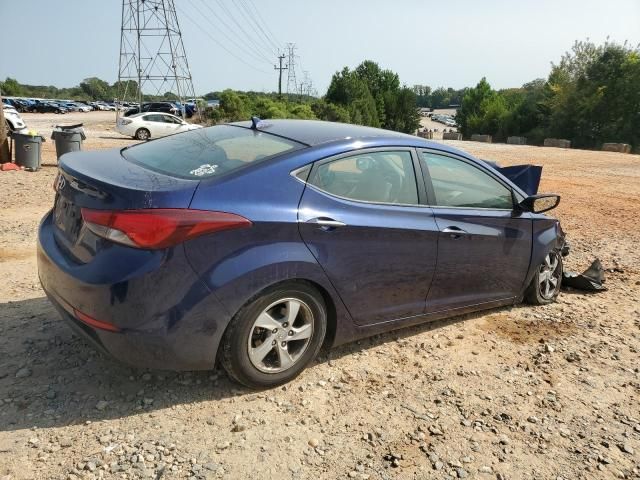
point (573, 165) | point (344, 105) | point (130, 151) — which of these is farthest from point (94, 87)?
point (130, 151)

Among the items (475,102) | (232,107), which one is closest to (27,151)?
(232,107)

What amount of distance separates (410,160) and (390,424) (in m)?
1.78

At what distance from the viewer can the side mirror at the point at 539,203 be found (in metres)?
4.31

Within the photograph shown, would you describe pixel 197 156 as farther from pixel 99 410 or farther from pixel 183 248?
pixel 99 410

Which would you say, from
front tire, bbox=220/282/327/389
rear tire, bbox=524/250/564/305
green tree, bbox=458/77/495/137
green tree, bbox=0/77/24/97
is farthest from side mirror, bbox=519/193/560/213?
green tree, bbox=0/77/24/97

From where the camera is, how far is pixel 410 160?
3654 mm

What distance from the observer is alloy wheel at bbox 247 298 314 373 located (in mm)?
2975

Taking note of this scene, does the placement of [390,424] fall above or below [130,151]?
below

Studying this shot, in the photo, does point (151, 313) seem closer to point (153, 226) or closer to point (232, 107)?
point (153, 226)

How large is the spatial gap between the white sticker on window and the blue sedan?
0.01 m

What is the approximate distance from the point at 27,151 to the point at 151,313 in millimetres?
11117

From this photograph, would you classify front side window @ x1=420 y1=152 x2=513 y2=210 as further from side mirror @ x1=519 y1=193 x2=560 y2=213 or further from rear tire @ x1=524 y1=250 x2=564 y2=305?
rear tire @ x1=524 y1=250 x2=564 y2=305

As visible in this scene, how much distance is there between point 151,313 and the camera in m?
2.64

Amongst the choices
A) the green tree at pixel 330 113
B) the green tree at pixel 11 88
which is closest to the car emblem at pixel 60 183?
the green tree at pixel 330 113
